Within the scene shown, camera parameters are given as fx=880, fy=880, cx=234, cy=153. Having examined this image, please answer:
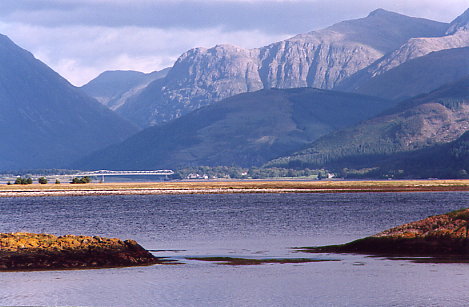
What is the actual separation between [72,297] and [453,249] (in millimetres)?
27573

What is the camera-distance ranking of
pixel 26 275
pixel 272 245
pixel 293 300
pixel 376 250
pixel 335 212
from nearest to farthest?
pixel 293 300
pixel 26 275
pixel 376 250
pixel 272 245
pixel 335 212

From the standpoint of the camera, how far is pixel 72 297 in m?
49.0

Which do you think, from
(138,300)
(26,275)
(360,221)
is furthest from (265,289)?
(360,221)

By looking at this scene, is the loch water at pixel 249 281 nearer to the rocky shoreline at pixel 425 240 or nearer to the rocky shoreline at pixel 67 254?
the rocky shoreline at pixel 67 254

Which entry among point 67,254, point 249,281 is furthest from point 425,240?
point 67,254

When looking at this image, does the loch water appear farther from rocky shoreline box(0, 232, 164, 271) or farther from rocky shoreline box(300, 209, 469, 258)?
rocky shoreline box(300, 209, 469, 258)

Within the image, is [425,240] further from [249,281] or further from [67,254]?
[67,254]

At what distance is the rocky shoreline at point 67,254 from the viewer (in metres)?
59.3

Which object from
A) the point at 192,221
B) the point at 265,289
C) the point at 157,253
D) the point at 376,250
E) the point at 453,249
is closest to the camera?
the point at 265,289

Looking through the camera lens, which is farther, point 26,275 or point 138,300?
point 26,275

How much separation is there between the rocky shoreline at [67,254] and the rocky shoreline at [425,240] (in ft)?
52.2

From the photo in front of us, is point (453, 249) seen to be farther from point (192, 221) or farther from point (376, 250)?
point (192, 221)

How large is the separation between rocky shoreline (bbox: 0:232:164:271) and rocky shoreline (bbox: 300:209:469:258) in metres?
15.9

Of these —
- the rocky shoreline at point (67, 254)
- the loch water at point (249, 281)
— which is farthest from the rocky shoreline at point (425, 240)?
the rocky shoreline at point (67, 254)
